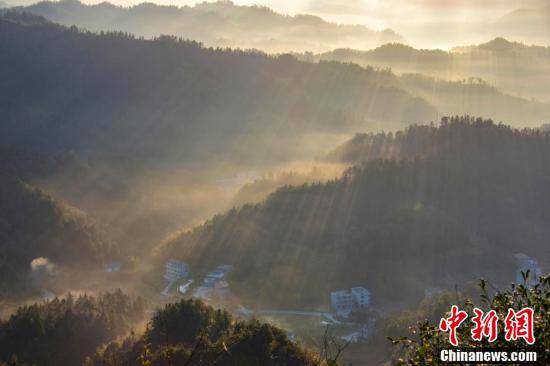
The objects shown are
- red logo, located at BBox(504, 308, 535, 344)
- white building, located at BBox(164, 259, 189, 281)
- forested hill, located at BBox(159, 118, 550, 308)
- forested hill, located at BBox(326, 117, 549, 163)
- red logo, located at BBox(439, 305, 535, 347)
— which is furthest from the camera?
forested hill, located at BBox(326, 117, 549, 163)

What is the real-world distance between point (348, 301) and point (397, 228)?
1902cm

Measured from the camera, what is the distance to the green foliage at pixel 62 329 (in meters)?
52.1

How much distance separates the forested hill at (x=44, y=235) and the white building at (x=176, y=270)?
528 inches

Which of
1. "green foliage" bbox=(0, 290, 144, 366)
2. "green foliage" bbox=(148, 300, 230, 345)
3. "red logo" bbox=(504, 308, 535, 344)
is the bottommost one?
"green foliage" bbox=(0, 290, 144, 366)

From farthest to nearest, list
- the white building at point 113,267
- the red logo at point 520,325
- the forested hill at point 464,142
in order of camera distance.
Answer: the forested hill at point 464,142, the white building at point 113,267, the red logo at point 520,325

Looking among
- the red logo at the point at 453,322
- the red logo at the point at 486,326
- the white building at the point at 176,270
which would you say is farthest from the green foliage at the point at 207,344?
the white building at the point at 176,270

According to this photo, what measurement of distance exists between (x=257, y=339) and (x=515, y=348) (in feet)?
86.1

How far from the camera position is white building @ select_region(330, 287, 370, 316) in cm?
7275

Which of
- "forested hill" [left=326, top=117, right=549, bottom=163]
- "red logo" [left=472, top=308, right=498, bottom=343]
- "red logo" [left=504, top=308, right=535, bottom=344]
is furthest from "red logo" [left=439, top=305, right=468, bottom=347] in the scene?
"forested hill" [left=326, top=117, right=549, bottom=163]

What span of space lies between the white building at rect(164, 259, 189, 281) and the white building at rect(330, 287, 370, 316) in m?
22.4

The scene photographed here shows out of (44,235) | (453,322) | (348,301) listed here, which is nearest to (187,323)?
(348,301)

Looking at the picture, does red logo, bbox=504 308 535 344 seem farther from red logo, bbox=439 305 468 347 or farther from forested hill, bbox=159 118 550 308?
forested hill, bbox=159 118 550 308

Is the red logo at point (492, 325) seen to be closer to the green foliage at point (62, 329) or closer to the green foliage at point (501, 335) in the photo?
the green foliage at point (501, 335)

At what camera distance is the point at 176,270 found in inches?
3445
